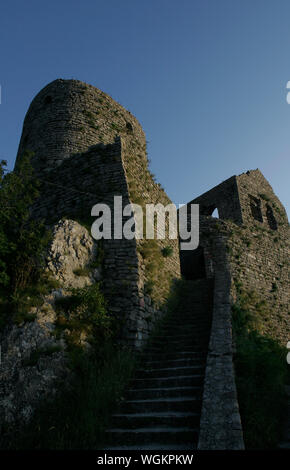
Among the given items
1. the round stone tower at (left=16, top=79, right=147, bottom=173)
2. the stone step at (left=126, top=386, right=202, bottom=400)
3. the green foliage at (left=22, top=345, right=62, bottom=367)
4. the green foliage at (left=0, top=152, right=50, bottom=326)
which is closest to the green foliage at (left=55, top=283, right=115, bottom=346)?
the green foliage at (left=22, top=345, right=62, bottom=367)

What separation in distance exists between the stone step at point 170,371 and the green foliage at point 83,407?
0.76 ft

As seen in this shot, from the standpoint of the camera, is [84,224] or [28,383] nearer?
[28,383]

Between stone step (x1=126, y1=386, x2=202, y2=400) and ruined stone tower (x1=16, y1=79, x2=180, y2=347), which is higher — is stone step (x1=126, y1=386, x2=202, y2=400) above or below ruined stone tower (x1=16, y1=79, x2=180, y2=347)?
below

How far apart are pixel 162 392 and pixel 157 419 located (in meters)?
→ 0.61

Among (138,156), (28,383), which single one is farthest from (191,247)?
(28,383)

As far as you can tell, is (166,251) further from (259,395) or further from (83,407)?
(83,407)

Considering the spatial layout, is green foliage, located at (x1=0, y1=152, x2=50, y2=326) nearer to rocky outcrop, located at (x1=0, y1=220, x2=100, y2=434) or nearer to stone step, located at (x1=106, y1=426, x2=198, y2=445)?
rocky outcrop, located at (x1=0, y1=220, x2=100, y2=434)

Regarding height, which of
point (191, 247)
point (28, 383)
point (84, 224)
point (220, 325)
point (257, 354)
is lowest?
point (28, 383)

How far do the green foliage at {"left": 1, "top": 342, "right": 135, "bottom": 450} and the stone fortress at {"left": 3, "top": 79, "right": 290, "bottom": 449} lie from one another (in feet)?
2.60

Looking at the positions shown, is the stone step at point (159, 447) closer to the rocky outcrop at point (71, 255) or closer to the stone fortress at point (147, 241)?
the stone fortress at point (147, 241)

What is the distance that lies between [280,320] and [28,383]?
11.2 meters

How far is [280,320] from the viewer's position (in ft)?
41.4

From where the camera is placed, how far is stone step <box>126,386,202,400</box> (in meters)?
4.66
